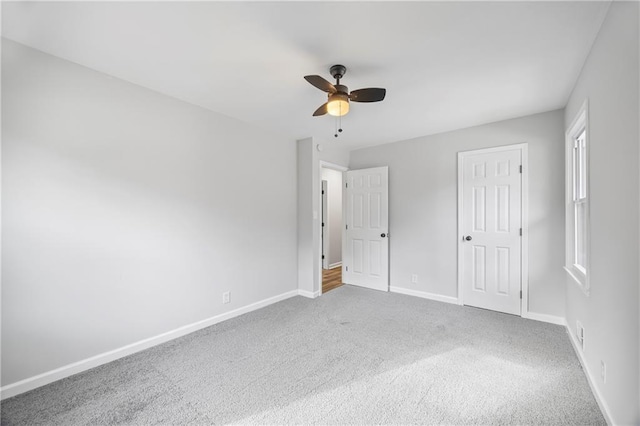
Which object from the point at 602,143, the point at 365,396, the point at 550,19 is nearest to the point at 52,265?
the point at 365,396

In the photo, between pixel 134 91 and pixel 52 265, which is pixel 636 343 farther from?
pixel 134 91

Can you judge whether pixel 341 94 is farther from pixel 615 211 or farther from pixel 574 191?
pixel 574 191

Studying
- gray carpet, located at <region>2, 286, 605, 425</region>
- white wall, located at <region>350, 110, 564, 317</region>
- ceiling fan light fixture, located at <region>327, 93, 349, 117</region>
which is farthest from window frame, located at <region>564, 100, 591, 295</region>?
ceiling fan light fixture, located at <region>327, 93, 349, 117</region>

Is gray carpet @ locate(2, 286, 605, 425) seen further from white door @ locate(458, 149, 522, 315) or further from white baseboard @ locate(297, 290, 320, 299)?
white baseboard @ locate(297, 290, 320, 299)

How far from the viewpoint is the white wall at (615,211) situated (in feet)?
4.40

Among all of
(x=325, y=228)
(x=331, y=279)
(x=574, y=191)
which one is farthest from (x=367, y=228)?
(x=574, y=191)

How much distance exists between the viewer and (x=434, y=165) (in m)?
4.05

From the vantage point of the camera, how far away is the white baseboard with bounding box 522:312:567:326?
3.15 m

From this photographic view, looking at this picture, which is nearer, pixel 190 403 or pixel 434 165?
pixel 190 403

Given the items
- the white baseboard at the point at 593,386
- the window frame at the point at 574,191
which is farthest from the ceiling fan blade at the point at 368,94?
the white baseboard at the point at 593,386

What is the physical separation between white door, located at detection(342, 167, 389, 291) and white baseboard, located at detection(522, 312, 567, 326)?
1.79 metres

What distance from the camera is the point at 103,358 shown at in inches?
92.7

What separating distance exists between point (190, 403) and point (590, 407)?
2582mm

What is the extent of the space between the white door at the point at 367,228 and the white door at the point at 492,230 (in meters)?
1.13
